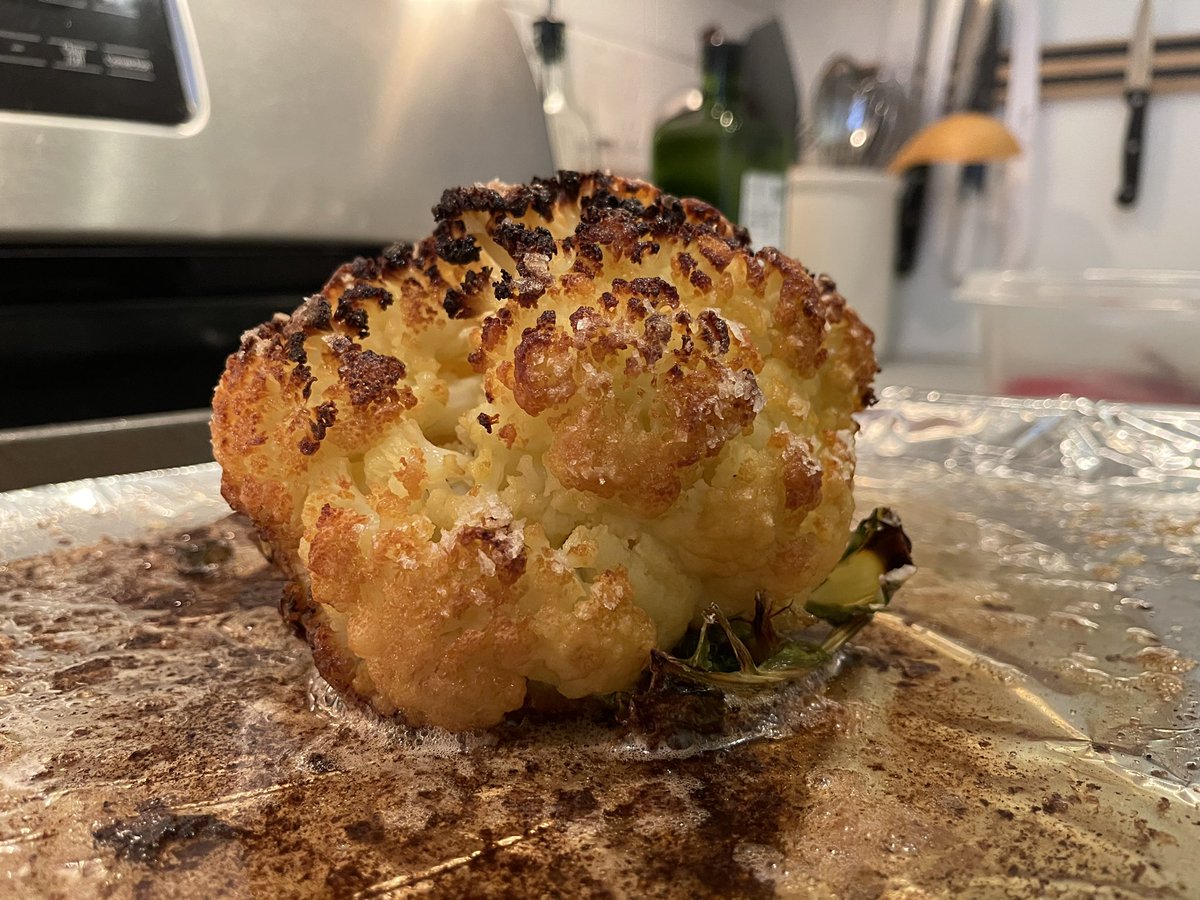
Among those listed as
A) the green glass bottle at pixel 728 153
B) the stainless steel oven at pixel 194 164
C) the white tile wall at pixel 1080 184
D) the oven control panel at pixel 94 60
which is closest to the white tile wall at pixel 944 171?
the white tile wall at pixel 1080 184

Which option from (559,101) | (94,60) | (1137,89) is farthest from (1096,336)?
(94,60)

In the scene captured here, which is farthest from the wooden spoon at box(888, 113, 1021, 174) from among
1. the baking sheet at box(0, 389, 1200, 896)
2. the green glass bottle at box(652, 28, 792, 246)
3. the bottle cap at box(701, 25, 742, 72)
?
the baking sheet at box(0, 389, 1200, 896)

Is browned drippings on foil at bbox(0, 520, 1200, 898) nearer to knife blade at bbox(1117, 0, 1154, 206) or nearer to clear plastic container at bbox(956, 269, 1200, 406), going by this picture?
clear plastic container at bbox(956, 269, 1200, 406)

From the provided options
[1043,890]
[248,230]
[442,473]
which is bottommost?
[1043,890]

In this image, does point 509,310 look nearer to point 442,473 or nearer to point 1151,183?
point 442,473

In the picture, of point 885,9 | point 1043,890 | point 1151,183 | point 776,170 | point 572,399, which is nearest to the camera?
point 1043,890

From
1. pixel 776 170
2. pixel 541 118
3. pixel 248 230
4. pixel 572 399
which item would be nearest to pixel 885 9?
pixel 776 170

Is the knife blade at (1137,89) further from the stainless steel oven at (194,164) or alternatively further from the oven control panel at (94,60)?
the oven control panel at (94,60)

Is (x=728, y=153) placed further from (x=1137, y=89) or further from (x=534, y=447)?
(x=534, y=447)
